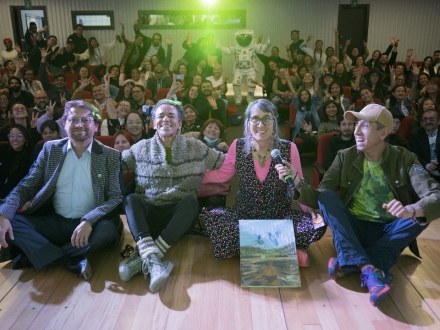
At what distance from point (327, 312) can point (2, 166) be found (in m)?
2.69

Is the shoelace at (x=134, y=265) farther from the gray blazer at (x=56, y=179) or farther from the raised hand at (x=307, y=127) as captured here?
the raised hand at (x=307, y=127)

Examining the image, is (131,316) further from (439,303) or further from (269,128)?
(439,303)

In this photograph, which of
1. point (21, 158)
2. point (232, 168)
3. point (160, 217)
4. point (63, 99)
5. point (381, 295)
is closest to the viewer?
point (381, 295)

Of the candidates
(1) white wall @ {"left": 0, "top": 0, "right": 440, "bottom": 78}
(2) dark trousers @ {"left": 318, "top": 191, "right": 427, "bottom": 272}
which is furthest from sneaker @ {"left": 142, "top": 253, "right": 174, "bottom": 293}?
(1) white wall @ {"left": 0, "top": 0, "right": 440, "bottom": 78}

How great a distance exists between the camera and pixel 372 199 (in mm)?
2531

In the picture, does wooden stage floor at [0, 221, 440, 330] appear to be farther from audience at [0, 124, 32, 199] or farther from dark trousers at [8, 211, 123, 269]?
audience at [0, 124, 32, 199]

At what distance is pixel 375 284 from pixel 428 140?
2.13 m

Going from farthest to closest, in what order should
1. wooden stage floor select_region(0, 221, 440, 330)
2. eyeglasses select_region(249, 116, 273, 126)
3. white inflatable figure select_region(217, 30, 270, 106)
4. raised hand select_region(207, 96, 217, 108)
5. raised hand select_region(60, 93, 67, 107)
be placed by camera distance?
white inflatable figure select_region(217, 30, 270, 106) < raised hand select_region(60, 93, 67, 107) < raised hand select_region(207, 96, 217, 108) < eyeglasses select_region(249, 116, 273, 126) < wooden stage floor select_region(0, 221, 440, 330)

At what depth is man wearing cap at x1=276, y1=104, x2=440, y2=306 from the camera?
7.34ft

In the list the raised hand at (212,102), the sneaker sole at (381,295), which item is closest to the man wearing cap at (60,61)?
the raised hand at (212,102)

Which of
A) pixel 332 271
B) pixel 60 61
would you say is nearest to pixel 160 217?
pixel 332 271

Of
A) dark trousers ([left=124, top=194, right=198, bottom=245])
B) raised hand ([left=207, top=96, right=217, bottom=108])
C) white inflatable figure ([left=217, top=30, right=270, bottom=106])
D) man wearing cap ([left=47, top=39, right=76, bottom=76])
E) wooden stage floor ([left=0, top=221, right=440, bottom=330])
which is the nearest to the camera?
wooden stage floor ([left=0, top=221, right=440, bottom=330])

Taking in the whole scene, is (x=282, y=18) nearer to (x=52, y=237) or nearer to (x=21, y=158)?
(x=21, y=158)

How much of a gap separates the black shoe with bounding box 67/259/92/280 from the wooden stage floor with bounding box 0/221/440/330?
0.04 meters
